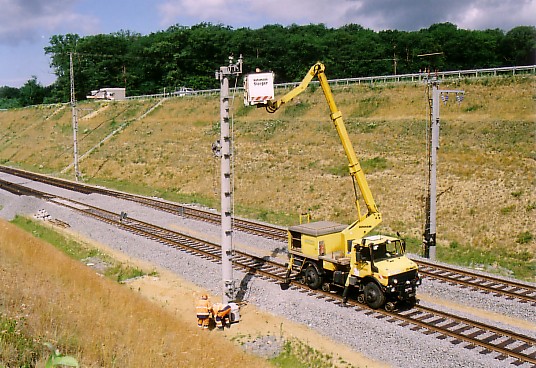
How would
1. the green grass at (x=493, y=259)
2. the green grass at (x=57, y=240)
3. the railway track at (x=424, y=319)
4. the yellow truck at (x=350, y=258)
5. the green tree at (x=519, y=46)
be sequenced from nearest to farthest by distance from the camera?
the railway track at (x=424, y=319), the yellow truck at (x=350, y=258), the green grass at (x=493, y=259), the green grass at (x=57, y=240), the green tree at (x=519, y=46)

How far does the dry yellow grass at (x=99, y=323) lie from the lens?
9.65m

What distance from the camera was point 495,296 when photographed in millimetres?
16750

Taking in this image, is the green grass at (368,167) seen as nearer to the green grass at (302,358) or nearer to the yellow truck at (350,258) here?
the yellow truck at (350,258)

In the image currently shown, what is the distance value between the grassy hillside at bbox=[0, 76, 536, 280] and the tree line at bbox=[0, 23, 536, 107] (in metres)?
14.7

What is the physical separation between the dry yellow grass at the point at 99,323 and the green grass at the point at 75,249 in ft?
11.8

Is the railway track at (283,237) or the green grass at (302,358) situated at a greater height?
the railway track at (283,237)

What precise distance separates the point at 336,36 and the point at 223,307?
82825 mm

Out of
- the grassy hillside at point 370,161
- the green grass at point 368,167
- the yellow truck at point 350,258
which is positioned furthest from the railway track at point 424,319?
the green grass at point 368,167

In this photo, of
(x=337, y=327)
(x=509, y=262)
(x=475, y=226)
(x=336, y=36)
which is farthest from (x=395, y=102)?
(x=336, y=36)

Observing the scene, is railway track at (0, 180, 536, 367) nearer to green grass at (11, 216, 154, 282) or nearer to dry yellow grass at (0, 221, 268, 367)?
green grass at (11, 216, 154, 282)

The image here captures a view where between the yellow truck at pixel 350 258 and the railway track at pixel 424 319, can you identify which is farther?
the yellow truck at pixel 350 258

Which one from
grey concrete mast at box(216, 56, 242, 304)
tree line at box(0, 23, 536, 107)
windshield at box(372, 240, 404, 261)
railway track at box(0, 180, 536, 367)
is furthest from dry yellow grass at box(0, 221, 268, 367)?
tree line at box(0, 23, 536, 107)

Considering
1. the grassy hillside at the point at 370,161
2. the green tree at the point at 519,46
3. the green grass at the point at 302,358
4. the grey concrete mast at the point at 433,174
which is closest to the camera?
the green grass at the point at 302,358

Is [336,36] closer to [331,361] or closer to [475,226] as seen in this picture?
[475,226]
